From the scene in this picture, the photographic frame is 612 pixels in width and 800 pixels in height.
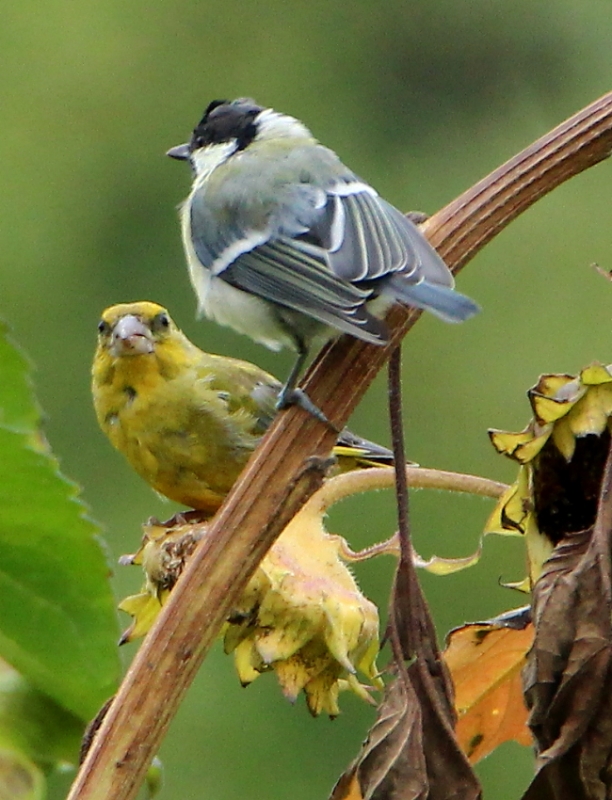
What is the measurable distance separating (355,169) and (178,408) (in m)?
4.61

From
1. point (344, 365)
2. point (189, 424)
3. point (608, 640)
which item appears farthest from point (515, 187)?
point (189, 424)

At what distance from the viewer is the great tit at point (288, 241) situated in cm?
121

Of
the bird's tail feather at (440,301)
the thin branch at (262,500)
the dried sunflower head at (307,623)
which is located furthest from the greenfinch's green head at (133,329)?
the thin branch at (262,500)

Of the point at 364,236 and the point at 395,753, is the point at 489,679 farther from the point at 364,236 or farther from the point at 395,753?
the point at 364,236

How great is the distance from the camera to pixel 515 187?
0.74 metres

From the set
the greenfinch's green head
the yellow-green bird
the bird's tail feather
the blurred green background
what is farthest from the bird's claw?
the blurred green background

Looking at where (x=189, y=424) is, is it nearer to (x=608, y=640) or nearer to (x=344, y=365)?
(x=344, y=365)

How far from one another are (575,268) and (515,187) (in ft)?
17.7

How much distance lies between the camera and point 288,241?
151 cm

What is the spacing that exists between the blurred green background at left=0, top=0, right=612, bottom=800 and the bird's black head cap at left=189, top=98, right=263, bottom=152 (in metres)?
2.56

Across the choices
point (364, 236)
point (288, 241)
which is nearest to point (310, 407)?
point (364, 236)

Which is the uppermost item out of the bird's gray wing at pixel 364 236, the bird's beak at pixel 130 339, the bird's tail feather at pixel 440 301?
the bird's gray wing at pixel 364 236

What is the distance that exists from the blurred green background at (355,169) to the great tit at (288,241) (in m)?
2.59

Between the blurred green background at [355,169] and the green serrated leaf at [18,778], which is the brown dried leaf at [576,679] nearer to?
the green serrated leaf at [18,778]
